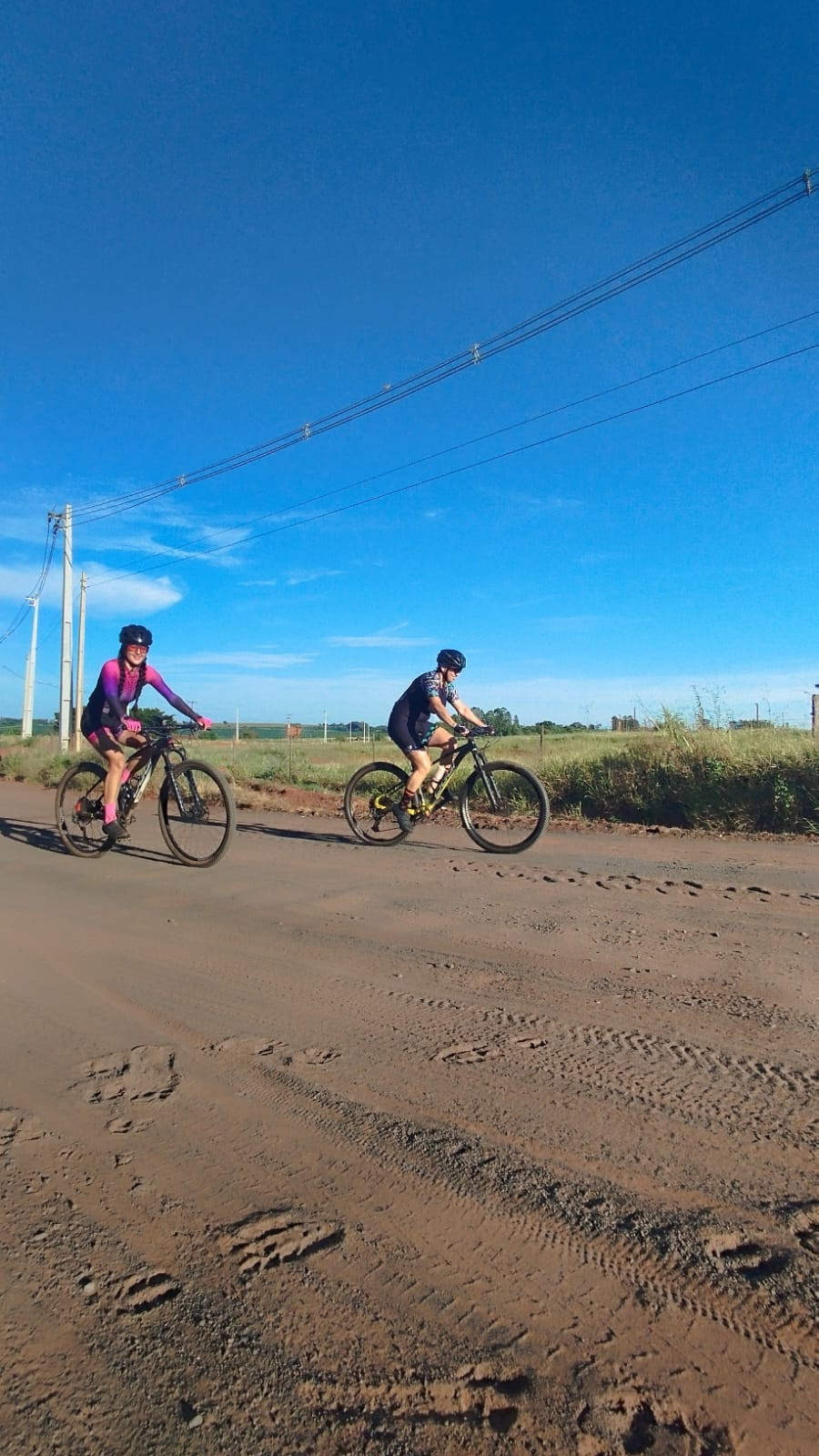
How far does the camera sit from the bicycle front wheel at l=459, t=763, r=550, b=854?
741 cm

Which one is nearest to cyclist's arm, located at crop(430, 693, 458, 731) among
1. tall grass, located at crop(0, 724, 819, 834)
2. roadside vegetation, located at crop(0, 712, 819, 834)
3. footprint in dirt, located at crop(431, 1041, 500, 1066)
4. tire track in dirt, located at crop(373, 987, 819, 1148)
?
tall grass, located at crop(0, 724, 819, 834)

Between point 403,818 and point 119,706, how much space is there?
283 cm

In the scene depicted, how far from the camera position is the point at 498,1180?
7.20 feet

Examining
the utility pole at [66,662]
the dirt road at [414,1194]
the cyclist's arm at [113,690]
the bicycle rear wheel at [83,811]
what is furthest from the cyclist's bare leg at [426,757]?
the utility pole at [66,662]

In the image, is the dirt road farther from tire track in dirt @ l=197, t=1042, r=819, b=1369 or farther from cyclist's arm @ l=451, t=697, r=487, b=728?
cyclist's arm @ l=451, t=697, r=487, b=728

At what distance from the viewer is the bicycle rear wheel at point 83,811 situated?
7.80m

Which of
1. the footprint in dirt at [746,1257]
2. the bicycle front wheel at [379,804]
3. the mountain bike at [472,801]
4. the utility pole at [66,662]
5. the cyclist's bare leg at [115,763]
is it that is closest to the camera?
the footprint in dirt at [746,1257]

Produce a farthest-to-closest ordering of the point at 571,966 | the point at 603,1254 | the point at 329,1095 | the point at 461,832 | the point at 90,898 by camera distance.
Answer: the point at 461,832 < the point at 90,898 < the point at 571,966 < the point at 329,1095 < the point at 603,1254

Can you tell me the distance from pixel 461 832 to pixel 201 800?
3231mm

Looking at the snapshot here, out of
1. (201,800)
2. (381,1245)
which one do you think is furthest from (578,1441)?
(201,800)

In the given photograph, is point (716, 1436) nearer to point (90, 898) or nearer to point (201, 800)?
point (90, 898)

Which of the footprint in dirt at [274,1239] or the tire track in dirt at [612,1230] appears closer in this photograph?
the tire track in dirt at [612,1230]

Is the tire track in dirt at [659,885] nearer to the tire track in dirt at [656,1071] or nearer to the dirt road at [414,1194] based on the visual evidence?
the dirt road at [414,1194]

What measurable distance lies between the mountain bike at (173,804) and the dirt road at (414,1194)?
260cm
